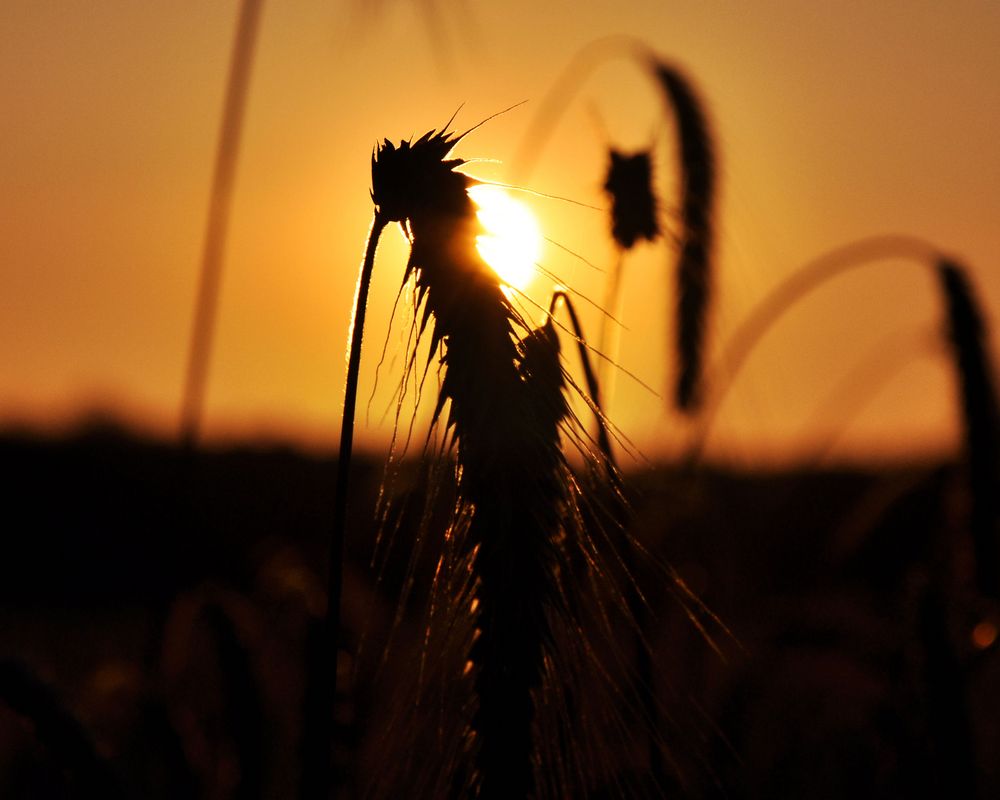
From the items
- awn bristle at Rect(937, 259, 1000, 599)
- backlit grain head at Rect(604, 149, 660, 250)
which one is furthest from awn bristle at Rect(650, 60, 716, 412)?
backlit grain head at Rect(604, 149, 660, 250)

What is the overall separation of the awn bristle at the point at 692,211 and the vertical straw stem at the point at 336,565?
5.56 feet

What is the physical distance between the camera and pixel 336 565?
47.2 inches

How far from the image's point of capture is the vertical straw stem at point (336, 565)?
1193 millimetres

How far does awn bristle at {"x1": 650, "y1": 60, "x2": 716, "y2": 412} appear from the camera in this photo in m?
2.84

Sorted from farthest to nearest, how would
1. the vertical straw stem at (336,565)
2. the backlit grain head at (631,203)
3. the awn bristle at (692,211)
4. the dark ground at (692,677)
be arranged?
the awn bristle at (692,211)
the backlit grain head at (631,203)
the dark ground at (692,677)
the vertical straw stem at (336,565)

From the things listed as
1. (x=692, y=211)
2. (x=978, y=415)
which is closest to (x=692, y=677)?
(x=978, y=415)

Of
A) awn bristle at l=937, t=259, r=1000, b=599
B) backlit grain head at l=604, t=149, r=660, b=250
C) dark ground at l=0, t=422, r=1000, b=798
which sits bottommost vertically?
dark ground at l=0, t=422, r=1000, b=798

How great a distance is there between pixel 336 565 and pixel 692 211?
1.94m

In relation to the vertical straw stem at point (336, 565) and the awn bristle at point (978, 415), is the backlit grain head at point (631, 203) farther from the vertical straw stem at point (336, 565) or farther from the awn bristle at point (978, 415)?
the awn bristle at point (978, 415)

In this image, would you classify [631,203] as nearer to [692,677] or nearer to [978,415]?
[978,415]

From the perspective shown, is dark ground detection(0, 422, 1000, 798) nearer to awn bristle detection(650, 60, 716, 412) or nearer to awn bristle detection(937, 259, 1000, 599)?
awn bristle detection(937, 259, 1000, 599)

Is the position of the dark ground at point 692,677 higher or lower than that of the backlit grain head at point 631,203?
lower

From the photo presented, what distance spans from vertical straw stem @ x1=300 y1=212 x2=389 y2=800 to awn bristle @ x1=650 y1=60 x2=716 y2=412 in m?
1.69

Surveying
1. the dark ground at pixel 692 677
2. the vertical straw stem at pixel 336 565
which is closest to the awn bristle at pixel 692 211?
the dark ground at pixel 692 677
